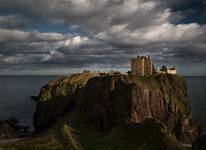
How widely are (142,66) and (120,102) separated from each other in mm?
47969

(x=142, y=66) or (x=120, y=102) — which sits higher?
(x=142, y=66)

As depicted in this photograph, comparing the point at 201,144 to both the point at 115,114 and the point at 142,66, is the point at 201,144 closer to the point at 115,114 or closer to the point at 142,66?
the point at 115,114

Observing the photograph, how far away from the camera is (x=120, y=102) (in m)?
120

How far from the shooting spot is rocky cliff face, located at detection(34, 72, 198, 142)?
120m

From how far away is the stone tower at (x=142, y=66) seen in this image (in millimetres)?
162625

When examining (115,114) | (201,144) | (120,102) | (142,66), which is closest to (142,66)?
(142,66)

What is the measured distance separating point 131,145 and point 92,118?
128 ft

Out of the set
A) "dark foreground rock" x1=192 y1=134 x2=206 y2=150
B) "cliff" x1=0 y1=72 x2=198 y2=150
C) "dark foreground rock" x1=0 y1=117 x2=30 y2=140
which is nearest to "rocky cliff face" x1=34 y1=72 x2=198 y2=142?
"cliff" x1=0 y1=72 x2=198 y2=150

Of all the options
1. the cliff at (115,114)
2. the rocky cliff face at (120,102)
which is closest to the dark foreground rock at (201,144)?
the cliff at (115,114)

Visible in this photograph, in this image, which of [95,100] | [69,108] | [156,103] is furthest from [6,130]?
[156,103]

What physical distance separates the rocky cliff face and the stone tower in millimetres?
9959

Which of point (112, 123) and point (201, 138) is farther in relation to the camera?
point (112, 123)

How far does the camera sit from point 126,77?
135125 mm

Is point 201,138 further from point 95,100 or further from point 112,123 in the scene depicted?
point 95,100
